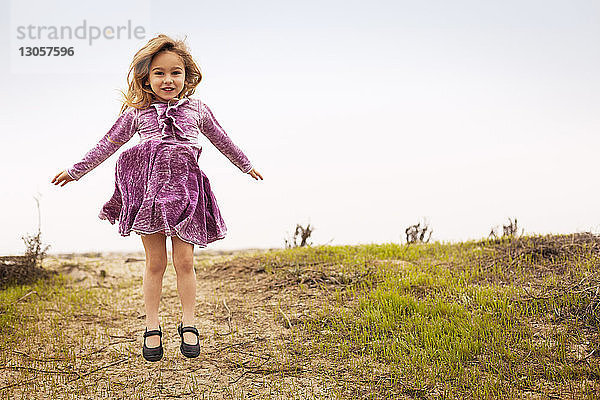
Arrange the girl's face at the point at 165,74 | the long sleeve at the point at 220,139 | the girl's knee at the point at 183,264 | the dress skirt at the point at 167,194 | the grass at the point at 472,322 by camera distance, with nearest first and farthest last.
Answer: the dress skirt at the point at 167,194, the girl's knee at the point at 183,264, the girl's face at the point at 165,74, the grass at the point at 472,322, the long sleeve at the point at 220,139

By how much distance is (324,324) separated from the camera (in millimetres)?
5664

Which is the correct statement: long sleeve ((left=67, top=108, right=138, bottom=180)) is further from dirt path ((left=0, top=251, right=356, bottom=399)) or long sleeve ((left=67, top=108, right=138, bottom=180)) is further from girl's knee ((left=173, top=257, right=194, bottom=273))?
dirt path ((left=0, top=251, right=356, bottom=399))

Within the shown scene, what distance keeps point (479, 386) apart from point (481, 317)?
42.1 inches

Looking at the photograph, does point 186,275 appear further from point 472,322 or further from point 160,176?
point 472,322

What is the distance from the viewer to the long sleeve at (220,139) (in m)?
4.52

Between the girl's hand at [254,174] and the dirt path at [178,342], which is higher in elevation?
the girl's hand at [254,174]

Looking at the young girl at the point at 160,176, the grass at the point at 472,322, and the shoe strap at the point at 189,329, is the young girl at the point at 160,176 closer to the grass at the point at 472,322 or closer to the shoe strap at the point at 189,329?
the shoe strap at the point at 189,329

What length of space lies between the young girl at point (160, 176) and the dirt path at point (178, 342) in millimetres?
680

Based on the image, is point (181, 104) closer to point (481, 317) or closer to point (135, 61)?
point (135, 61)

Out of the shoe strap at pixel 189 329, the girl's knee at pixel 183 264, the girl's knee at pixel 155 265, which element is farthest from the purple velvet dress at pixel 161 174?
the shoe strap at pixel 189 329

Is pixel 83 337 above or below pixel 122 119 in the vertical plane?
below

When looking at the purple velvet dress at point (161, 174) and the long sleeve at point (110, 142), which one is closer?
the purple velvet dress at point (161, 174)

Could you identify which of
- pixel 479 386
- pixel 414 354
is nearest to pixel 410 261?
pixel 414 354

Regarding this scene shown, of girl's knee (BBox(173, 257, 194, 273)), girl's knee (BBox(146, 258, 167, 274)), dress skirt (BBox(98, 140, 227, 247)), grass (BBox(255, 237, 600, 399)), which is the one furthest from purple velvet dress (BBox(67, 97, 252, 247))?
grass (BBox(255, 237, 600, 399))
